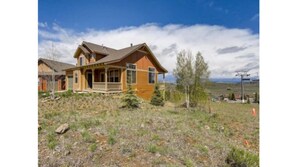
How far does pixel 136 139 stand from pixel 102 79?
4.66 meters

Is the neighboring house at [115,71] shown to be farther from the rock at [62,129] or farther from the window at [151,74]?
the rock at [62,129]

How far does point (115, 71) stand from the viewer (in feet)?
19.6

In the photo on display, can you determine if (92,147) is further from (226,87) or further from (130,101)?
(226,87)

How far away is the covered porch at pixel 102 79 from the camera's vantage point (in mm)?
5566

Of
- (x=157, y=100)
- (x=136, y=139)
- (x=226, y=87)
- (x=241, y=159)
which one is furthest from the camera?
(x=157, y=100)

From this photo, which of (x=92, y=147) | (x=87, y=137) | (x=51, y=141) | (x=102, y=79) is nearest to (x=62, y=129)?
(x=51, y=141)

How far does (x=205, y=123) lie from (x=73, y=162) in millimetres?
2072

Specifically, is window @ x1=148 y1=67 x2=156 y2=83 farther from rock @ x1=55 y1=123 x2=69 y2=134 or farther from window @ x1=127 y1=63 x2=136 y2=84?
rock @ x1=55 y1=123 x2=69 y2=134

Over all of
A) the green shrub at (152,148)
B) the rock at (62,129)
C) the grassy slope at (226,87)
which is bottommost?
the green shrub at (152,148)

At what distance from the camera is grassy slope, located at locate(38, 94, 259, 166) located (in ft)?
5.68

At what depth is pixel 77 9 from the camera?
196 cm

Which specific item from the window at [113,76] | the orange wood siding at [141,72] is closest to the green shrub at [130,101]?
the orange wood siding at [141,72]
